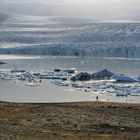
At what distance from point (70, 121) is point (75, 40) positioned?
39679mm

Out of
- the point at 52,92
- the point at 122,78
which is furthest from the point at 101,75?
the point at 52,92

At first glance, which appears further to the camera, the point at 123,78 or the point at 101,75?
the point at 101,75

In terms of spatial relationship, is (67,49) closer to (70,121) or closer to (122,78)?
(122,78)

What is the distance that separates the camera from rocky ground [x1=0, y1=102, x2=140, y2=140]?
42.4 feet

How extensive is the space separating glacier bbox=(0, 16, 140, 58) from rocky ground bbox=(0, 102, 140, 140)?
99.3ft

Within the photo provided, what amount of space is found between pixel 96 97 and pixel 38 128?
8.54m

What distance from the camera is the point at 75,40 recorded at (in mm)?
54625

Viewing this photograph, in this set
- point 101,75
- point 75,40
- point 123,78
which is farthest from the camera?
point 75,40

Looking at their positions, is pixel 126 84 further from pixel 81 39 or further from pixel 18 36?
pixel 18 36

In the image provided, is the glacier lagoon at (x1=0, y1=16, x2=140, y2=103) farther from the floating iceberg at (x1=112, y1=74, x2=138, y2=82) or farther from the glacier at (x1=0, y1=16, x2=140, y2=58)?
the floating iceberg at (x1=112, y1=74, x2=138, y2=82)

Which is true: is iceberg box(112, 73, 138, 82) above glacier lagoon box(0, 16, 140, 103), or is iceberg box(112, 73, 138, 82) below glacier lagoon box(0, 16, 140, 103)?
below

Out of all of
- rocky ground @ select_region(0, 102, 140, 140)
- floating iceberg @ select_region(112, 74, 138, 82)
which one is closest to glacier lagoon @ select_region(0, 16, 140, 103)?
floating iceberg @ select_region(112, 74, 138, 82)

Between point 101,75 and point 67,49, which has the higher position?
point 67,49

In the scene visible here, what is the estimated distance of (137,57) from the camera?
1903 inches
